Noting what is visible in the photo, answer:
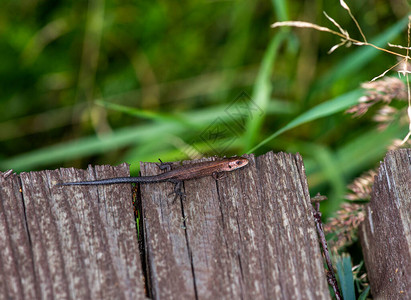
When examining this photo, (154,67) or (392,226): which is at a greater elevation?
(154,67)

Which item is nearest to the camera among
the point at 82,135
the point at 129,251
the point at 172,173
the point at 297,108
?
the point at 129,251

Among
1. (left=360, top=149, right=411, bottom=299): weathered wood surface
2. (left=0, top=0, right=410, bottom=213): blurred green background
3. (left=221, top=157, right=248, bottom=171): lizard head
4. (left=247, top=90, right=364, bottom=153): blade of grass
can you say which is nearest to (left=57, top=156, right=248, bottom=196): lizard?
(left=221, top=157, right=248, bottom=171): lizard head

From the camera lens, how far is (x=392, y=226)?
94.3 inches

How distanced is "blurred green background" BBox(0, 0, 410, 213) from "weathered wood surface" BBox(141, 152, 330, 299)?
2111 millimetres

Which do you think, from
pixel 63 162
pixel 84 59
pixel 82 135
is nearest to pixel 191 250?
pixel 63 162

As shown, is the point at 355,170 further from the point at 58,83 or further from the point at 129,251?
the point at 58,83

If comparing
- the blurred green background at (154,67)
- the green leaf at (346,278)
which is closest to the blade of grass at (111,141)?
the blurred green background at (154,67)

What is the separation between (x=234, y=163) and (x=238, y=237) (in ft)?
1.79

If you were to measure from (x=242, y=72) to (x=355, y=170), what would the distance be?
174 centimetres

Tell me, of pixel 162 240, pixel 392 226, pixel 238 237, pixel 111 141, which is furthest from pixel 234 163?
pixel 111 141

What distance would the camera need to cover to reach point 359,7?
17.0ft

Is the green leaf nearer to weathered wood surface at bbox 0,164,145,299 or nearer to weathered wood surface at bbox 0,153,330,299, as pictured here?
weathered wood surface at bbox 0,153,330,299

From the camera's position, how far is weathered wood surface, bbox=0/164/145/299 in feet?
6.88

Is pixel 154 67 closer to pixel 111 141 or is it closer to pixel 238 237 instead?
pixel 111 141
